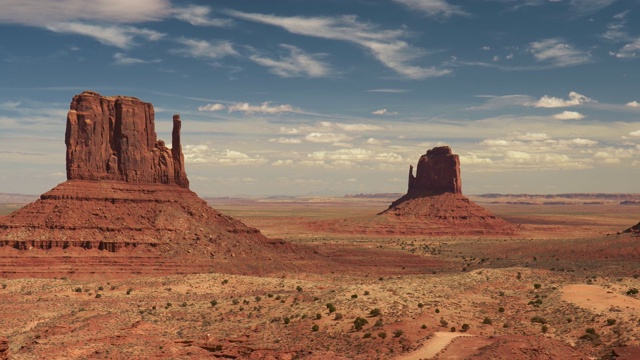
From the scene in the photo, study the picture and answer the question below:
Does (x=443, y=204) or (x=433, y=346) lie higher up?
(x=443, y=204)

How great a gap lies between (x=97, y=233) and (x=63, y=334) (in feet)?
110

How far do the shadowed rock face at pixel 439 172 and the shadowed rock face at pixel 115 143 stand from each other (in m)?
109

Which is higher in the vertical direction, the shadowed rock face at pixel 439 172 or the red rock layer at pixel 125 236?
the shadowed rock face at pixel 439 172

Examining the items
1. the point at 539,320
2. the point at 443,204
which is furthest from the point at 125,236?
the point at 443,204

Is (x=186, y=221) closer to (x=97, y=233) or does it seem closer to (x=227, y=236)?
(x=227, y=236)

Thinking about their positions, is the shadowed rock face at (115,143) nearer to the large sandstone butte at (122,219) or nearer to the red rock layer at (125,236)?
the large sandstone butte at (122,219)

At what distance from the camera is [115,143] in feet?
291

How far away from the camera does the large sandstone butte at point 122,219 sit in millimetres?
76438

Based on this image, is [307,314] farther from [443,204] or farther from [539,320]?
[443,204]

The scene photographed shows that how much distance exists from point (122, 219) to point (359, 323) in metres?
48.4

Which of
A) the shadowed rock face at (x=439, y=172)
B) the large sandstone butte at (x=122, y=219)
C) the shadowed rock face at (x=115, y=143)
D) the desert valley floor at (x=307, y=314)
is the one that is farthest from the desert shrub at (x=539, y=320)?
the shadowed rock face at (x=439, y=172)

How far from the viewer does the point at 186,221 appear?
87.8 meters

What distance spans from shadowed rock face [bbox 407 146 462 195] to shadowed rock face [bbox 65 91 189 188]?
358ft

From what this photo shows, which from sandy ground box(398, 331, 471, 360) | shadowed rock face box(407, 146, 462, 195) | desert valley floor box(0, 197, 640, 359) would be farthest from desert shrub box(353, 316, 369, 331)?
shadowed rock face box(407, 146, 462, 195)
